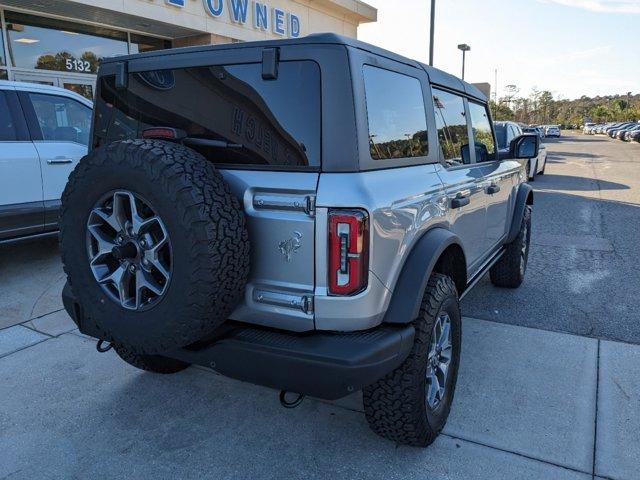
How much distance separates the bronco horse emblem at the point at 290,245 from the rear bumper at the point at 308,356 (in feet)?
1.20

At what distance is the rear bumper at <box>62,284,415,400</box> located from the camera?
2035mm

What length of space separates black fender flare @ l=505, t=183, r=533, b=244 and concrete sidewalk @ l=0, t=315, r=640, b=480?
1.27 metres

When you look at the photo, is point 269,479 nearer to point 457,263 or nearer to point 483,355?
point 457,263

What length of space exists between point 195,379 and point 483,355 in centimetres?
205

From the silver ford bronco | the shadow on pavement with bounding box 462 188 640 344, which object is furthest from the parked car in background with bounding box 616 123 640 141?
the silver ford bronco

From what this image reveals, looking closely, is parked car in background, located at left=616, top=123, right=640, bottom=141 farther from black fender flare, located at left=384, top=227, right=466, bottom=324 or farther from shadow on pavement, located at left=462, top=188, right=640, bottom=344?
black fender flare, located at left=384, top=227, right=466, bottom=324

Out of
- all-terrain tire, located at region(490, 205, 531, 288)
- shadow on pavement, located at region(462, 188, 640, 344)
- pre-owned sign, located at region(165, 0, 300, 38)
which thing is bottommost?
shadow on pavement, located at region(462, 188, 640, 344)

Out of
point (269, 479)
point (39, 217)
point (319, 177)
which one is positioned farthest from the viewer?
point (39, 217)

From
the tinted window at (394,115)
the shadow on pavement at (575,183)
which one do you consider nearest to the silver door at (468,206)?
the tinted window at (394,115)

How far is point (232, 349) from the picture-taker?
86.6 inches

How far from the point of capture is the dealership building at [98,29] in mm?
9930

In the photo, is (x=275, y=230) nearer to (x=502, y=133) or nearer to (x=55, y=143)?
(x=55, y=143)

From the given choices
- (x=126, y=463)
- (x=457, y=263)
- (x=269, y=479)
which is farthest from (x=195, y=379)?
(x=457, y=263)

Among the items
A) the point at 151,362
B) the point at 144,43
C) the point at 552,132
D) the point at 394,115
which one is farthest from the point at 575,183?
the point at 552,132
